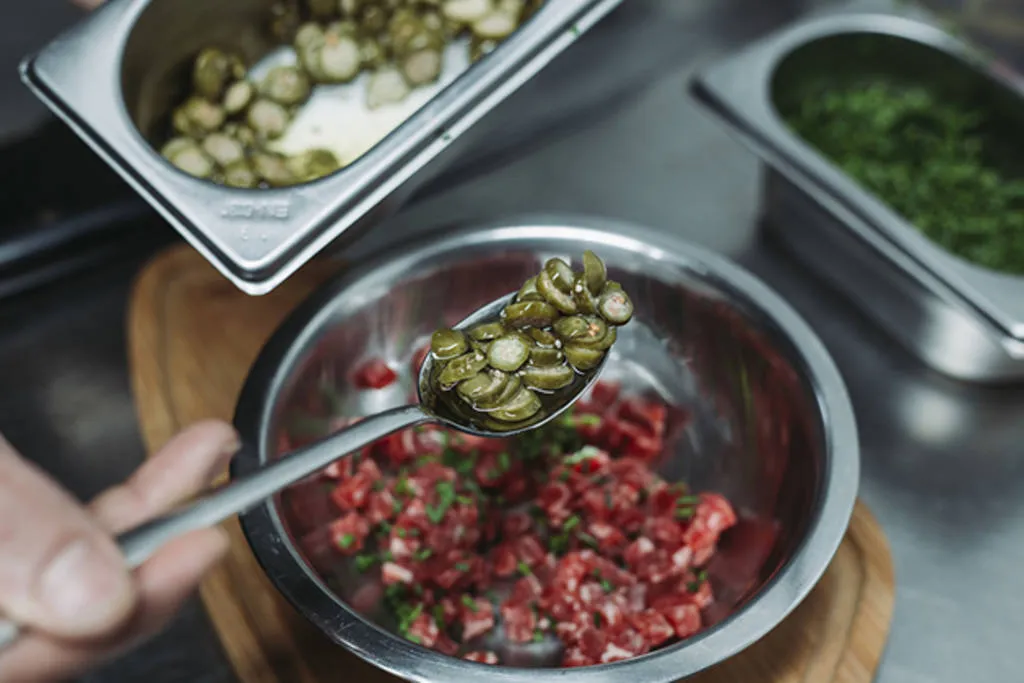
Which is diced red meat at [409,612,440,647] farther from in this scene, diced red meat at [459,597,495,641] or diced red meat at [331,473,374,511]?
diced red meat at [331,473,374,511]

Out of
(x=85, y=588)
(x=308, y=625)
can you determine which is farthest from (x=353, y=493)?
(x=85, y=588)

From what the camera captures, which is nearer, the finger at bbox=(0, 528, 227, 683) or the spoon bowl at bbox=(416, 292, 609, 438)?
the finger at bbox=(0, 528, 227, 683)

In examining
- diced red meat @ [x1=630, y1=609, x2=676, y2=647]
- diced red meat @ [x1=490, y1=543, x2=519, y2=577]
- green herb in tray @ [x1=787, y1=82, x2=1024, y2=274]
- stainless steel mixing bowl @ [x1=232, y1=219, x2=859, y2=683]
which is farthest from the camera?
green herb in tray @ [x1=787, y1=82, x2=1024, y2=274]

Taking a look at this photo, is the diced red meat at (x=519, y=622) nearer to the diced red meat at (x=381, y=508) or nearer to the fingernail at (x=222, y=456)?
the diced red meat at (x=381, y=508)

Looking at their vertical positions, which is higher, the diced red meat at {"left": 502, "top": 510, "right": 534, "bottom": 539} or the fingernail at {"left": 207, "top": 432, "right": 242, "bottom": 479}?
the fingernail at {"left": 207, "top": 432, "right": 242, "bottom": 479}

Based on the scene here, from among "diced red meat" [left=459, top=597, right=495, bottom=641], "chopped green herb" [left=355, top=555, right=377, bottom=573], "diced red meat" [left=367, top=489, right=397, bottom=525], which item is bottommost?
"diced red meat" [left=459, top=597, right=495, bottom=641]

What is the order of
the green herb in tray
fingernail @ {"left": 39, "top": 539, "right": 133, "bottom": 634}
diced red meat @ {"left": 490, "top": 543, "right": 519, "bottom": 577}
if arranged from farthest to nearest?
the green herb in tray → diced red meat @ {"left": 490, "top": 543, "right": 519, "bottom": 577} → fingernail @ {"left": 39, "top": 539, "right": 133, "bottom": 634}

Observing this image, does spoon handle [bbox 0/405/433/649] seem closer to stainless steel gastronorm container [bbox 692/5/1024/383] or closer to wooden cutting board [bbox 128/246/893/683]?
wooden cutting board [bbox 128/246/893/683]

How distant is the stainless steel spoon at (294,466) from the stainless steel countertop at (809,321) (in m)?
0.46

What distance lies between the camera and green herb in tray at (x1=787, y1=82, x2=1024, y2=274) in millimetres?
1465

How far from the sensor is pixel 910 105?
166cm

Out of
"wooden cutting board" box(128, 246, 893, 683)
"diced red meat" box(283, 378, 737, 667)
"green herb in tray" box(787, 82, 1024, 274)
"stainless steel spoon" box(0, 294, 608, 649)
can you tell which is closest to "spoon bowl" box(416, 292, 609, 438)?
"stainless steel spoon" box(0, 294, 608, 649)

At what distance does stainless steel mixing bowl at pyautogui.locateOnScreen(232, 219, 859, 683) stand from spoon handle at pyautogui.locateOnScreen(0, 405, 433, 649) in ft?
0.48

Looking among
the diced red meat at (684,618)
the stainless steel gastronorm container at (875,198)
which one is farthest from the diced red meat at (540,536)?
the stainless steel gastronorm container at (875,198)
